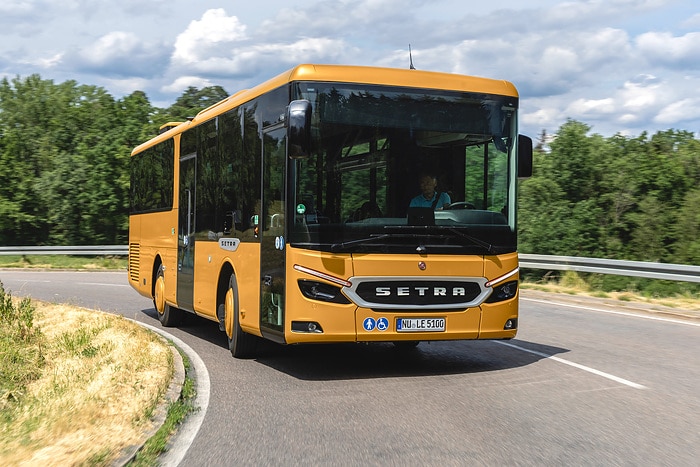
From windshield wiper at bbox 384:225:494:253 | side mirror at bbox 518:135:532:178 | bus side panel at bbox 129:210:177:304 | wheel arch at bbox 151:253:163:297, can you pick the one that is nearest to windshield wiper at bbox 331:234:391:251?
windshield wiper at bbox 384:225:494:253

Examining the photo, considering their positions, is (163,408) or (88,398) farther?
(88,398)

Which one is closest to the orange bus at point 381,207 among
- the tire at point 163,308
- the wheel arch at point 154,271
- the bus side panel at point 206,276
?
the bus side panel at point 206,276

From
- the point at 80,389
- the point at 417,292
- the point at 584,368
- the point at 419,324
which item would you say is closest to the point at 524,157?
the point at 417,292

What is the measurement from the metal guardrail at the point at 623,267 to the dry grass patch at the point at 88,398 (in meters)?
10.1

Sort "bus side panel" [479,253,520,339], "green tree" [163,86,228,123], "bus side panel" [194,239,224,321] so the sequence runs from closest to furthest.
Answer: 1. "bus side panel" [479,253,520,339]
2. "bus side panel" [194,239,224,321]
3. "green tree" [163,86,228,123]

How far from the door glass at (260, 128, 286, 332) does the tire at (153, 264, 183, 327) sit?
5602 mm

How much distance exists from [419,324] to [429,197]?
4.15ft

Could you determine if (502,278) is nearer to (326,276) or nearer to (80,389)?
(326,276)

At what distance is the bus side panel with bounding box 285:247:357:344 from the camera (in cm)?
918

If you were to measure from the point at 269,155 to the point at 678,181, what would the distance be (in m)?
43.5

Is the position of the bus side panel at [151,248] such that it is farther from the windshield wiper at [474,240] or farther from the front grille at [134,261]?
the windshield wiper at [474,240]

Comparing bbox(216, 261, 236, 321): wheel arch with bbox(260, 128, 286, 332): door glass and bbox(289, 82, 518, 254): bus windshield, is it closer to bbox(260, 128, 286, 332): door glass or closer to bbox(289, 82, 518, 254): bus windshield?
bbox(260, 128, 286, 332): door glass

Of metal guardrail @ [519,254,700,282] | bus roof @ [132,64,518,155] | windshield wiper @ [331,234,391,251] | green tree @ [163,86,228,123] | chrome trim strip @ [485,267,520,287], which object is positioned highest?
green tree @ [163,86,228,123]

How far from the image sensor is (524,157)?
10016 mm
